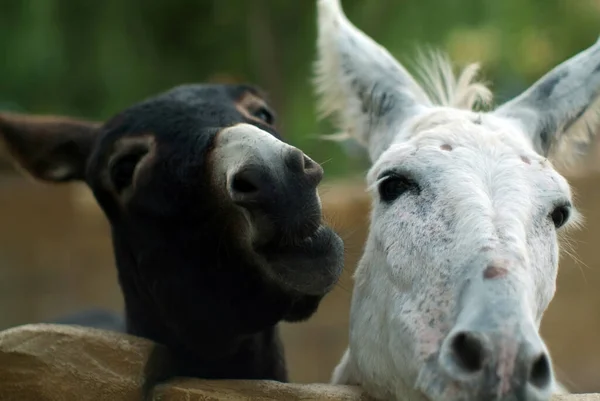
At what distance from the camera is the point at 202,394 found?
2295 mm

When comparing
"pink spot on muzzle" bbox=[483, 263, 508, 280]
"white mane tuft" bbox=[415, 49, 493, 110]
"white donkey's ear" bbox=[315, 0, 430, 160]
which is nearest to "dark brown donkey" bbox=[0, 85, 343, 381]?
→ "white donkey's ear" bbox=[315, 0, 430, 160]

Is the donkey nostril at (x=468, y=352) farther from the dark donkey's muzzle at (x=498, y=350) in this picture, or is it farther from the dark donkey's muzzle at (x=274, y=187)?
the dark donkey's muzzle at (x=274, y=187)

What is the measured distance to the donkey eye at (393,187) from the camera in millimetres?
2250

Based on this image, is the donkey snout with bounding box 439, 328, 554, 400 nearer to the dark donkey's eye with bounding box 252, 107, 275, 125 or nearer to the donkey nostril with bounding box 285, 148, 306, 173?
the donkey nostril with bounding box 285, 148, 306, 173

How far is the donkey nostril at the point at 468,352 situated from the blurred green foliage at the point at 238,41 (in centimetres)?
514

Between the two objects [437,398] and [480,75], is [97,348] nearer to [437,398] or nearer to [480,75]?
[437,398]

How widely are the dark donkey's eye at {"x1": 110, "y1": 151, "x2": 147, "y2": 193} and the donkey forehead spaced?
89 cm

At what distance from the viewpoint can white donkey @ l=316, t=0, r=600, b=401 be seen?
68.6 inches

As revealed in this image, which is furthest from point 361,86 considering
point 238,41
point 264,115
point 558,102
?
point 238,41

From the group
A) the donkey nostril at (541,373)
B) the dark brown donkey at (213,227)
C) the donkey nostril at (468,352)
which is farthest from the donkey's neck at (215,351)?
the donkey nostril at (541,373)

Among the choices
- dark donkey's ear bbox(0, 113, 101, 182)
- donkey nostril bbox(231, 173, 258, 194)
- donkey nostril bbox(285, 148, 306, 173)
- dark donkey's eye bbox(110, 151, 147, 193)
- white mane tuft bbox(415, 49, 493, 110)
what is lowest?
dark donkey's ear bbox(0, 113, 101, 182)

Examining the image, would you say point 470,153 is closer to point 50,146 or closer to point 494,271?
point 494,271

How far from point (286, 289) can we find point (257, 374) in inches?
28.0

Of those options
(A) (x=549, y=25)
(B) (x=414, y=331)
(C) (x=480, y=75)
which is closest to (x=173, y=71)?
(A) (x=549, y=25)
